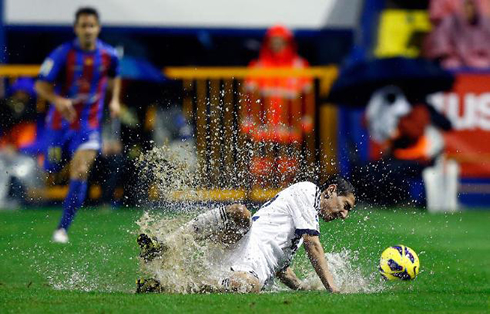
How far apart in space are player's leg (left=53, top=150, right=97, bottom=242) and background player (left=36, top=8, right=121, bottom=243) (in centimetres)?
1

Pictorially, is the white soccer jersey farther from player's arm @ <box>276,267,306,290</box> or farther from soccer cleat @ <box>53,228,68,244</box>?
soccer cleat @ <box>53,228,68,244</box>

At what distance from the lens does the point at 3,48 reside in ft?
58.2

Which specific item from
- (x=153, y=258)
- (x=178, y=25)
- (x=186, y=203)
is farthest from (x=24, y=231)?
(x=178, y=25)

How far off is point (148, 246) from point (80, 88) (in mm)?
5068

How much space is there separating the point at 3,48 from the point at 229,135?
13.2 feet

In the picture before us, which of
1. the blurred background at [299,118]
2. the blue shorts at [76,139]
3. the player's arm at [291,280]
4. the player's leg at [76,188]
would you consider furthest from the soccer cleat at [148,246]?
the blurred background at [299,118]

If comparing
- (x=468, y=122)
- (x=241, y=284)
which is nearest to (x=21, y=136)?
(x=468, y=122)

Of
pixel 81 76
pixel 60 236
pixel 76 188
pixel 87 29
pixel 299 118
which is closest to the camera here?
pixel 60 236

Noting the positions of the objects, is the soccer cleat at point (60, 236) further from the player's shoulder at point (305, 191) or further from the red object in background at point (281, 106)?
the red object in background at point (281, 106)

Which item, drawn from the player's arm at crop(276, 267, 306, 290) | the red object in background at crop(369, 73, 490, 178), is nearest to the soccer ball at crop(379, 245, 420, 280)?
the player's arm at crop(276, 267, 306, 290)

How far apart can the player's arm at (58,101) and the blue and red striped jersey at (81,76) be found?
0.24 feet

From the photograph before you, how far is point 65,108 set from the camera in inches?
467

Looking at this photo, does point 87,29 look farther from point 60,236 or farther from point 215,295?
point 215,295

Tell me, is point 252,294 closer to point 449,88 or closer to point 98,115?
point 98,115
